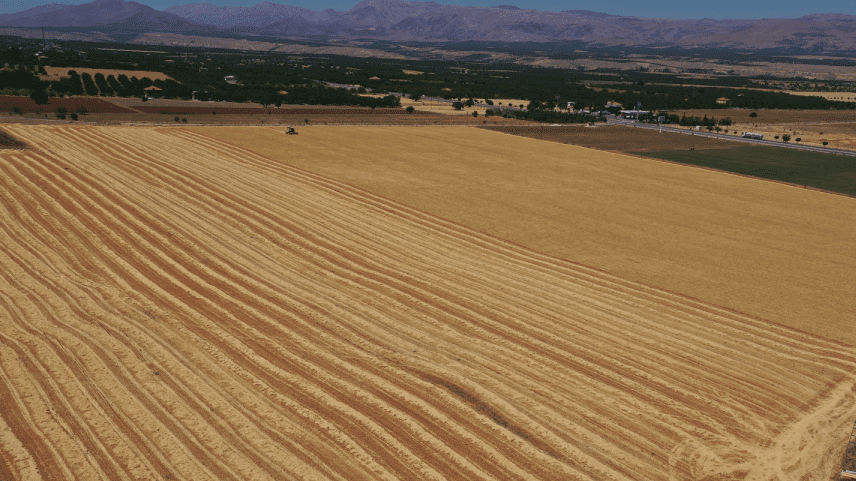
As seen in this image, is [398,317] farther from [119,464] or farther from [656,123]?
[656,123]

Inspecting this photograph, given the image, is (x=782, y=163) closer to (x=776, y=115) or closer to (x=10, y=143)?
(x=776, y=115)

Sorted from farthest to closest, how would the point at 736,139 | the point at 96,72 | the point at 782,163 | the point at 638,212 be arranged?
1. the point at 96,72
2. the point at 736,139
3. the point at 782,163
4. the point at 638,212

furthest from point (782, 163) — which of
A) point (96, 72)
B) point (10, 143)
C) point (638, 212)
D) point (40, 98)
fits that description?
point (96, 72)

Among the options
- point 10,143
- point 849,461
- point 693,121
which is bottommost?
point 849,461

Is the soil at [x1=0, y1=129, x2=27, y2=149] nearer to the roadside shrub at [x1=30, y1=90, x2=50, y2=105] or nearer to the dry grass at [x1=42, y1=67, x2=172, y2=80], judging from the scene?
the roadside shrub at [x1=30, y1=90, x2=50, y2=105]

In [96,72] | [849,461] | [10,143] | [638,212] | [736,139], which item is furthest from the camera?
[96,72]

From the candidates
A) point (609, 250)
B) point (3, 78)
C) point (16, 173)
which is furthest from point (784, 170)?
point (3, 78)

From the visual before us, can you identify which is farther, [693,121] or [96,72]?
[96,72]
